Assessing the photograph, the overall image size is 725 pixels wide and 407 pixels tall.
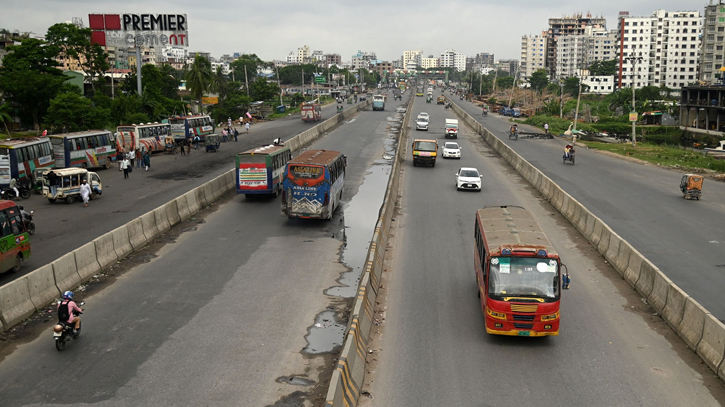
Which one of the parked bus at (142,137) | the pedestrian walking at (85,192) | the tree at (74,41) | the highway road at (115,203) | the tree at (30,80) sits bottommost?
the highway road at (115,203)

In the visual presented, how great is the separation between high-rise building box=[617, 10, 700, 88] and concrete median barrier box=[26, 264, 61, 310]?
189 metres

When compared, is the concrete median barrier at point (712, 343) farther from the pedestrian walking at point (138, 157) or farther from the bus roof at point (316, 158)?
the pedestrian walking at point (138, 157)

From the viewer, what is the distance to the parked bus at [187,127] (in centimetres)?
6244

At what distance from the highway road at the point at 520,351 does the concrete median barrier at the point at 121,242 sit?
1057 centimetres

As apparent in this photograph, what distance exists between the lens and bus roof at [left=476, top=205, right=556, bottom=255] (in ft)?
52.9

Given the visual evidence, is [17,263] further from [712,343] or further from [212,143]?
[212,143]

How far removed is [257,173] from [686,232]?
74.3ft

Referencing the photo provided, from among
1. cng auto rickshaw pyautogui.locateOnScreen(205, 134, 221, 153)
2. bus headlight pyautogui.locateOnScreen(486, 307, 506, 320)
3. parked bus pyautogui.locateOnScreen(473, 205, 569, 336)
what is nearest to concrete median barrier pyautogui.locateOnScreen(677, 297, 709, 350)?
parked bus pyautogui.locateOnScreen(473, 205, 569, 336)

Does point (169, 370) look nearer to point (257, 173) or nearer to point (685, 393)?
point (685, 393)

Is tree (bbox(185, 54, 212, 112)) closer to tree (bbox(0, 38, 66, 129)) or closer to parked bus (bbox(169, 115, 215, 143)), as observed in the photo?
tree (bbox(0, 38, 66, 129))

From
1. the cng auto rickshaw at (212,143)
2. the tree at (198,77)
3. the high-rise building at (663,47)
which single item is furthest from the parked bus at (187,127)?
the high-rise building at (663,47)

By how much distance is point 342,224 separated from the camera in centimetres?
3209

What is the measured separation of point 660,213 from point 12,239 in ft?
101

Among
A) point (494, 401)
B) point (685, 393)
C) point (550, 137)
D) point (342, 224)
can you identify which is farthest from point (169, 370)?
point (550, 137)
